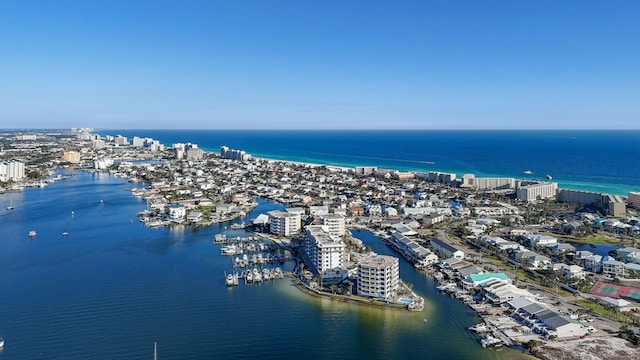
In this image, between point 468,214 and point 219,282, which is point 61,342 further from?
point 468,214

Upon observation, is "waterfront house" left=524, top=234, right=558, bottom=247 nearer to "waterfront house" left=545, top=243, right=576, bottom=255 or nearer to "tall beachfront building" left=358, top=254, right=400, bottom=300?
"waterfront house" left=545, top=243, right=576, bottom=255

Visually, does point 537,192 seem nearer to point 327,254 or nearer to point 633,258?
point 633,258

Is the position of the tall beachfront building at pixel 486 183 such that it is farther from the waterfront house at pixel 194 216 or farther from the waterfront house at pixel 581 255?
the waterfront house at pixel 194 216

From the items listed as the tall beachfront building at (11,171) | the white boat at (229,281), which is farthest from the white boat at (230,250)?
the tall beachfront building at (11,171)

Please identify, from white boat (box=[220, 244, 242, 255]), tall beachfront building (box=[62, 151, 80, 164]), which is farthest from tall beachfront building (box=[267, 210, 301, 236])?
tall beachfront building (box=[62, 151, 80, 164])

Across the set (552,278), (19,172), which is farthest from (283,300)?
(19,172)

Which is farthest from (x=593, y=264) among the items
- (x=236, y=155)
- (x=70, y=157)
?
(x=70, y=157)
